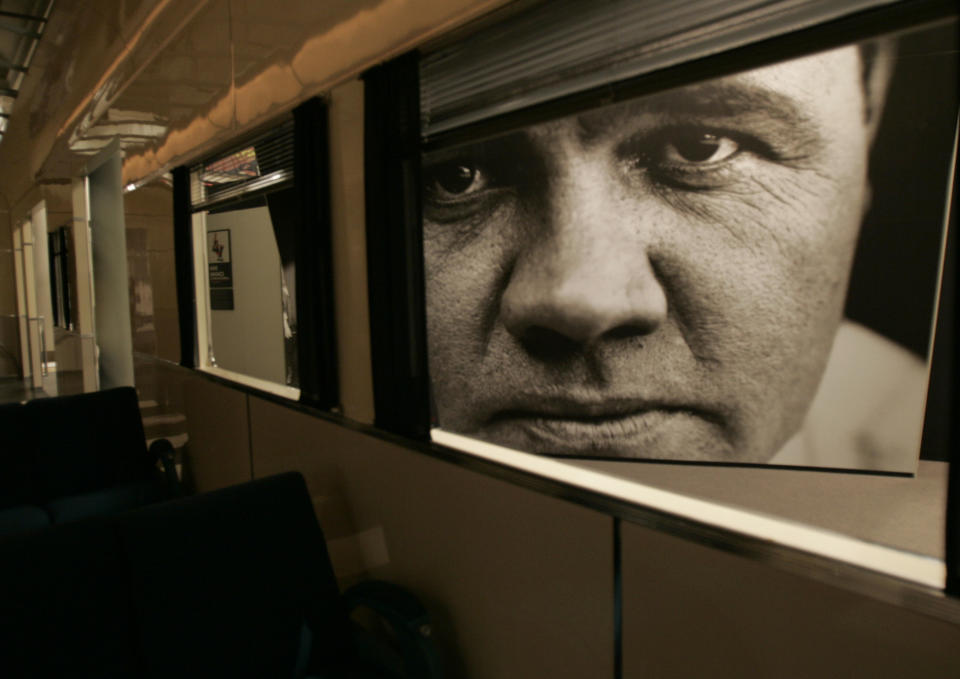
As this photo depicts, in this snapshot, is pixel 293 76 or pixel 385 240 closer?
pixel 385 240

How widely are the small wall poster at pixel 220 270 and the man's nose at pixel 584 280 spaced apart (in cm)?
240

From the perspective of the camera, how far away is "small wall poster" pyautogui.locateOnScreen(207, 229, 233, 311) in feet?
14.4

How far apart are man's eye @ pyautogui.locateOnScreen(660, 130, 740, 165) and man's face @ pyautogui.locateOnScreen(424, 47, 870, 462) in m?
0.01

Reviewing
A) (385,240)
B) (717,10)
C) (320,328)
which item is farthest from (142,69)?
(717,10)

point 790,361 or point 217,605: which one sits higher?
point 790,361

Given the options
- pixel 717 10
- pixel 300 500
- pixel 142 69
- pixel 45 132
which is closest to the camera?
pixel 717 10

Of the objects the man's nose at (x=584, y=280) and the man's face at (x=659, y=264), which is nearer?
the man's face at (x=659, y=264)

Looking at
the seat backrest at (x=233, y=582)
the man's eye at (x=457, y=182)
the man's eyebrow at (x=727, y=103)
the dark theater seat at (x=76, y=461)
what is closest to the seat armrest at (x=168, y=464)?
the dark theater seat at (x=76, y=461)

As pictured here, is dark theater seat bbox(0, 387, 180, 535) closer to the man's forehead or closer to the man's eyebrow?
the man's forehead

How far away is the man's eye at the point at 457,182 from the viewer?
17.1ft

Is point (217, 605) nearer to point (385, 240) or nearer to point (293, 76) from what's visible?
point (385, 240)

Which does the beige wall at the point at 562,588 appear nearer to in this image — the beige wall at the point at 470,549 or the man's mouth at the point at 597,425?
the beige wall at the point at 470,549

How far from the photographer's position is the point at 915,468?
431 centimetres

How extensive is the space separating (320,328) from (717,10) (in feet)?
6.29
